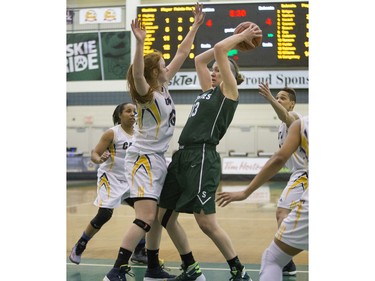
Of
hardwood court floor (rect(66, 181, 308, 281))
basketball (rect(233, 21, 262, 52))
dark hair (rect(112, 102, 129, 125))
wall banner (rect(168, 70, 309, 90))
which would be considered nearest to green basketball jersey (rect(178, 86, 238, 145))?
basketball (rect(233, 21, 262, 52))

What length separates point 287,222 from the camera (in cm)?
301

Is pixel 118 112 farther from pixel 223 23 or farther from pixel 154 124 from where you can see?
pixel 223 23

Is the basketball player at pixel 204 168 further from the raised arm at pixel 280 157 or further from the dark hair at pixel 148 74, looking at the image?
the raised arm at pixel 280 157

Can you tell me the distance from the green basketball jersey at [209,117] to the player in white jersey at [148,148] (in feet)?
0.68

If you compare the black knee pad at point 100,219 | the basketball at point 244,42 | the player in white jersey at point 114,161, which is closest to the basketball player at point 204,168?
the basketball at point 244,42

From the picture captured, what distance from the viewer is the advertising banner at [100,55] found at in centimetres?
1725

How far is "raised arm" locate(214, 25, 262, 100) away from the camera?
4160mm

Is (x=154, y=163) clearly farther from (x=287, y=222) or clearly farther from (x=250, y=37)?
(x=287, y=222)

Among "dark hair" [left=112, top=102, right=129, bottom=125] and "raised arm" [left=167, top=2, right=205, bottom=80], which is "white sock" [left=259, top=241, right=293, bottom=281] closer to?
"raised arm" [left=167, top=2, right=205, bottom=80]
